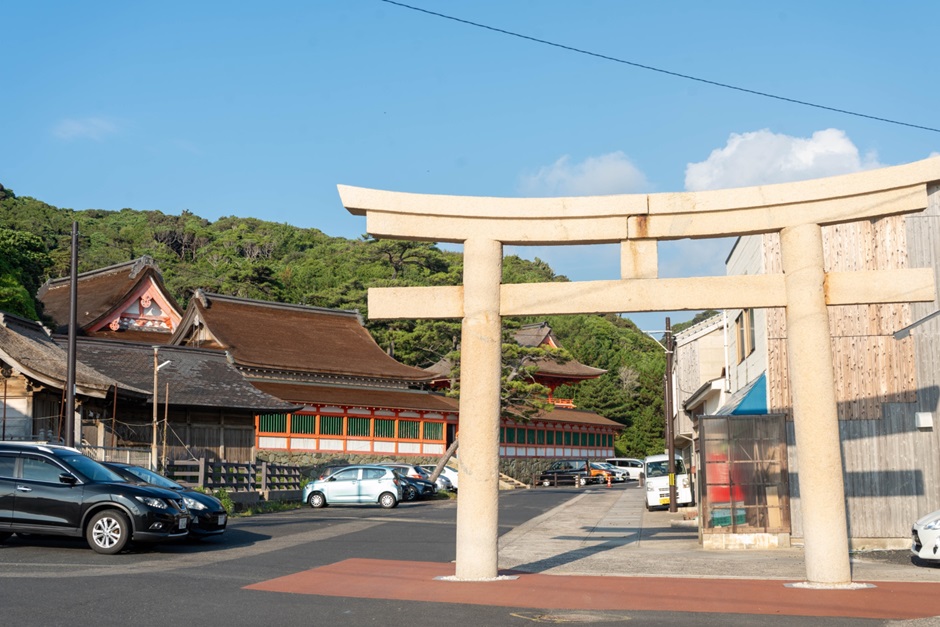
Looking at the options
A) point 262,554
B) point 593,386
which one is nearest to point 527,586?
point 262,554

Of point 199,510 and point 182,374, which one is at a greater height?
point 182,374

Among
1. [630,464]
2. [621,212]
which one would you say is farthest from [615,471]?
[621,212]

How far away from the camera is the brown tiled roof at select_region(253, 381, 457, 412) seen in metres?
43.3

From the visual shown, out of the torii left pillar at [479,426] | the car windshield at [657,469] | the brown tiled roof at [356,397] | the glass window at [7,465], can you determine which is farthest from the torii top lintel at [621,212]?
the brown tiled roof at [356,397]

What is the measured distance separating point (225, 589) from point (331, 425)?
32893mm

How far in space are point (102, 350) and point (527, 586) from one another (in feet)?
87.7

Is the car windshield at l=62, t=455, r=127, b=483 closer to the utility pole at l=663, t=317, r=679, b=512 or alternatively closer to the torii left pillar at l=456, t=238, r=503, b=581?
the torii left pillar at l=456, t=238, r=503, b=581

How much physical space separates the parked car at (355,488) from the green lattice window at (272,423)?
29.8ft

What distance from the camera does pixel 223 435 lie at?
32.8 meters

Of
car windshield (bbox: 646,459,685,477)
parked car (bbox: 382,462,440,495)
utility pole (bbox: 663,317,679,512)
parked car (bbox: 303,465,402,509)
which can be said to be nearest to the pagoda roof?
parked car (bbox: 382,462,440,495)

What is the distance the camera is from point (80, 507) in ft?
48.8

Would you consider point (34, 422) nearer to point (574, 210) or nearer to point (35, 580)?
point (35, 580)

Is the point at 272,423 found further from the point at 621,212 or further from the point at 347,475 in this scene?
the point at 621,212

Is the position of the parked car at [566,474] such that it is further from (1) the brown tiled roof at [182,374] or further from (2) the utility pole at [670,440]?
(1) the brown tiled roof at [182,374]
